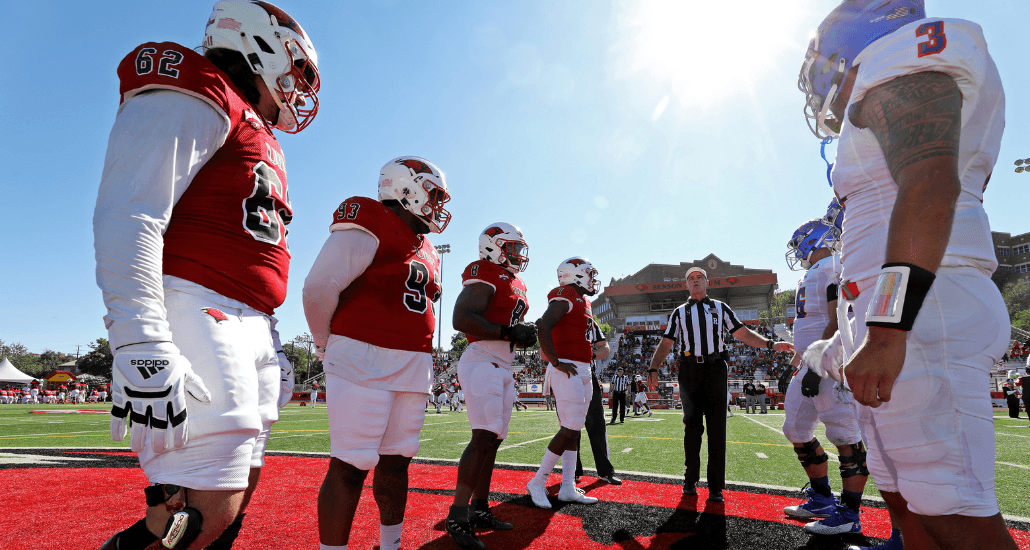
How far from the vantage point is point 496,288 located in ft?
13.0

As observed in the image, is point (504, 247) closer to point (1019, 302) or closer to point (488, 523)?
point (488, 523)

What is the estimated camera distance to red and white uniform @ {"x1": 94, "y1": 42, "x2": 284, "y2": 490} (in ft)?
4.27

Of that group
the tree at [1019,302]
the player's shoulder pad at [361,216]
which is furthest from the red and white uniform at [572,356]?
the tree at [1019,302]

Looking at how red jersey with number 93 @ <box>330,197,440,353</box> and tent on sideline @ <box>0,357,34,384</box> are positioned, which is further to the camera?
tent on sideline @ <box>0,357,34,384</box>

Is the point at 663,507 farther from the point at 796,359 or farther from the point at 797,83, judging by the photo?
the point at 797,83

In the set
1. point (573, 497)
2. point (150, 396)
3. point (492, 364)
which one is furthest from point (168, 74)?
point (573, 497)

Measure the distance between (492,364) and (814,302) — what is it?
2.78 m

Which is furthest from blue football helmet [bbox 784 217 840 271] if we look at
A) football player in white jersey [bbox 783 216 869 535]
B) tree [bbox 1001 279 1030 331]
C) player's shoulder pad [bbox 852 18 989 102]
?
tree [bbox 1001 279 1030 331]

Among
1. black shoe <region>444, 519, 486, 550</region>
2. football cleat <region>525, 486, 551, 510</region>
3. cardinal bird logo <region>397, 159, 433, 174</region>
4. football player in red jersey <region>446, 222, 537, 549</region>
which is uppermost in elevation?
cardinal bird logo <region>397, 159, 433, 174</region>

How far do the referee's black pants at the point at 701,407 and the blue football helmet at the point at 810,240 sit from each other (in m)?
1.24

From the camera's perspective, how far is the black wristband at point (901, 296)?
1.33 meters

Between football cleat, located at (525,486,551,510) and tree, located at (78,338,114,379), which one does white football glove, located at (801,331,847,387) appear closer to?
football cleat, located at (525,486,551,510)

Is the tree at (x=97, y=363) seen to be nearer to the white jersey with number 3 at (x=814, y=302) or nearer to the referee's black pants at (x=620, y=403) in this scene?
the referee's black pants at (x=620, y=403)

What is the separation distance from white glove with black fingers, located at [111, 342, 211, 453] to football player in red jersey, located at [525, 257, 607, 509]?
3.46 m
